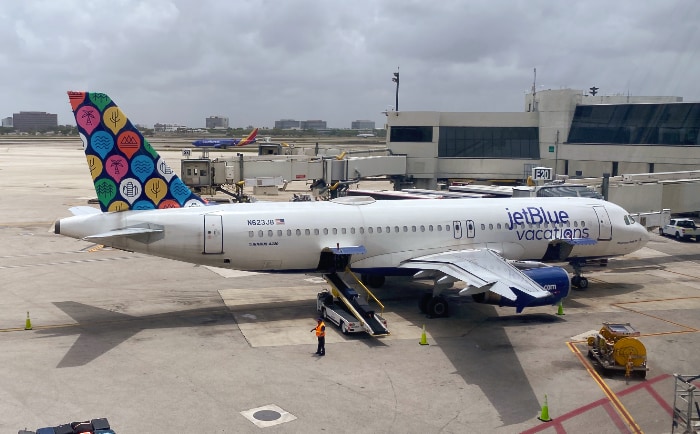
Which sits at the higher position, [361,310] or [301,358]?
[361,310]

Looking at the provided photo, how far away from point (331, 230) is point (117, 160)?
10.2 m

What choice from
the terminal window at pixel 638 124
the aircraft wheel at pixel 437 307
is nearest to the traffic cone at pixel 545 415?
the aircraft wheel at pixel 437 307

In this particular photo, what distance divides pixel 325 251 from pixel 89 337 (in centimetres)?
1106

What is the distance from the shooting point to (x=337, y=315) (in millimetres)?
29594

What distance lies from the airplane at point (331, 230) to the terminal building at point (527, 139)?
32.6 meters

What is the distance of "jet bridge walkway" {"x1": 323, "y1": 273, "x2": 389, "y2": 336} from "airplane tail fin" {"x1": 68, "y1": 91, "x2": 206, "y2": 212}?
8761 millimetres

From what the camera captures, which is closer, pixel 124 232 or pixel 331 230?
pixel 124 232

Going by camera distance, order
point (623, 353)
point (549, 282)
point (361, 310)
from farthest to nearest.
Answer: point (549, 282), point (361, 310), point (623, 353)

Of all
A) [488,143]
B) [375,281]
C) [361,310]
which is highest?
[488,143]

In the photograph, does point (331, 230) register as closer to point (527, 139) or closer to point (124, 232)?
point (124, 232)

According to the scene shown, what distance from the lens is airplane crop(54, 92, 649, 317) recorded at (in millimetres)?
29641

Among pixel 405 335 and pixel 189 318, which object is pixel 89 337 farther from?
pixel 405 335

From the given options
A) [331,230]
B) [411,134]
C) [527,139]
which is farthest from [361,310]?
[527,139]

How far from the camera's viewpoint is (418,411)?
69.4ft
